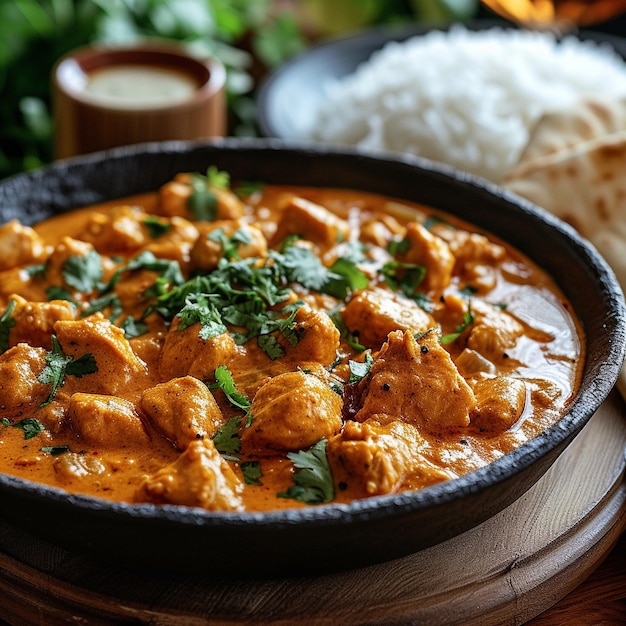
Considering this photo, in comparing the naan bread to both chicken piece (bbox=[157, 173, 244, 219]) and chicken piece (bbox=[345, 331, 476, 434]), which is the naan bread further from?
chicken piece (bbox=[345, 331, 476, 434])

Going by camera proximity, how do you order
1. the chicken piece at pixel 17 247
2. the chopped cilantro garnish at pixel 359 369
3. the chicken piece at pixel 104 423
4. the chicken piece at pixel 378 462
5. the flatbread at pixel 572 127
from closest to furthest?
the chicken piece at pixel 378 462 → the chicken piece at pixel 104 423 → the chopped cilantro garnish at pixel 359 369 → the chicken piece at pixel 17 247 → the flatbread at pixel 572 127

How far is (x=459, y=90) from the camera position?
6066 millimetres

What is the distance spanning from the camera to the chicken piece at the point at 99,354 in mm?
3221

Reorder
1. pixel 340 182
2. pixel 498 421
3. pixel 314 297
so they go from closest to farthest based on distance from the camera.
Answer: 1. pixel 498 421
2. pixel 314 297
3. pixel 340 182

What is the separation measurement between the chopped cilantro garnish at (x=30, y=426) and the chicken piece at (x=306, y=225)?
1.44 meters

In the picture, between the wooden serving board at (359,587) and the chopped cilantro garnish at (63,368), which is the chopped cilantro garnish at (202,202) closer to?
the chopped cilantro garnish at (63,368)

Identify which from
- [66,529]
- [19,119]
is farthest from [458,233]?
[19,119]

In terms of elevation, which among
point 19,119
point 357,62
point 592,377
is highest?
point 592,377

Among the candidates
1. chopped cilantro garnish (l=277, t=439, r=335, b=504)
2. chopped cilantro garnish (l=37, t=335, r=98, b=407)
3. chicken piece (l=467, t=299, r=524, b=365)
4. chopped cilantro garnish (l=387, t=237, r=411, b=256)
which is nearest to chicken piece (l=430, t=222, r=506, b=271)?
chopped cilantro garnish (l=387, t=237, r=411, b=256)

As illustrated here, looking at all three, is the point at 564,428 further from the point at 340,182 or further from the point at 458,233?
the point at 340,182

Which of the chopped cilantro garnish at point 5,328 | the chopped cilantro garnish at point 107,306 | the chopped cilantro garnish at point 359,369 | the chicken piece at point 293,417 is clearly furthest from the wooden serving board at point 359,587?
the chopped cilantro garnish at point 107,306

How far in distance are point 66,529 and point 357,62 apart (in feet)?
16.8

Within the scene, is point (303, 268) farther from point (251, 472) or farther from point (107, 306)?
point (251, 472)

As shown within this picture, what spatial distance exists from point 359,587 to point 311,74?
466 centimetres
